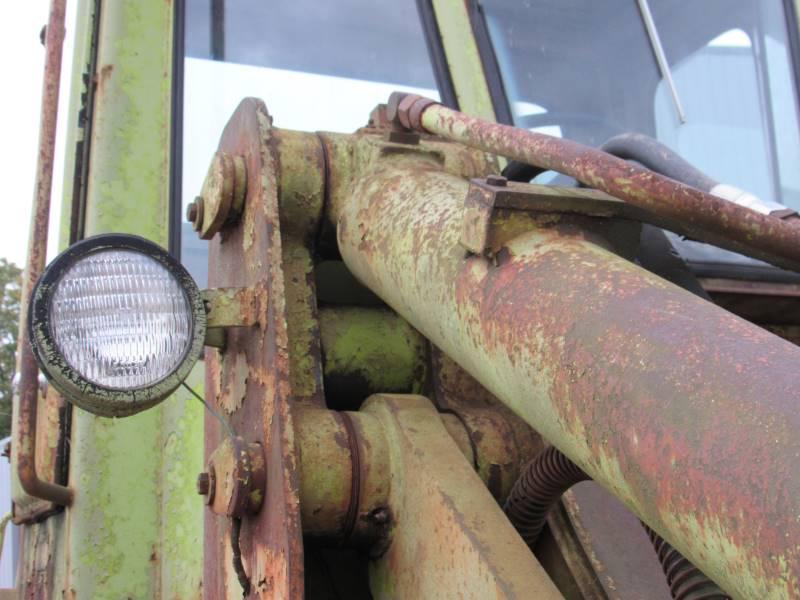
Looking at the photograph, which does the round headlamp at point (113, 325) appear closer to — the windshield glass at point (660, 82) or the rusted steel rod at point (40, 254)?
the rusted steel rod at point (40, 254)

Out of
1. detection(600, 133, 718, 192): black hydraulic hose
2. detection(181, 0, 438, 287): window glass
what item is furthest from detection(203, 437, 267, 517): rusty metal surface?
detection(181, 0, 438, 287): window glass

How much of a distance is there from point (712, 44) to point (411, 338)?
1524 mm

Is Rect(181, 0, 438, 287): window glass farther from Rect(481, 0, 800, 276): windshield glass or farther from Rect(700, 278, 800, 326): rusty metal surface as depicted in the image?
Rect(700, 278, 800, 326): rusty metal surface

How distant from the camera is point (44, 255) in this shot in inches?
74.2

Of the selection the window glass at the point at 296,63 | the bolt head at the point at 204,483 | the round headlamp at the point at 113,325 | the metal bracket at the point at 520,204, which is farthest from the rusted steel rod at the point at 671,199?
the window glass at the point at 296,63

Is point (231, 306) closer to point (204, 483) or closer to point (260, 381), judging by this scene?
point (260, 381)

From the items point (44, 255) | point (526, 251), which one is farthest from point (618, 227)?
point (44, 255)

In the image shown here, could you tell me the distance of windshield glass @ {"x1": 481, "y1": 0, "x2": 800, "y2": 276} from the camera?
2480 millimetres

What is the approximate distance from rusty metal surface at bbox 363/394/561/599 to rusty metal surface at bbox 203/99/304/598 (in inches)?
6.1

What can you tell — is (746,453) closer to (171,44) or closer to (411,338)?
(411,338)

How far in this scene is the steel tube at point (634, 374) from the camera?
701 millimetres

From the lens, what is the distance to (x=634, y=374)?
0.84 meters

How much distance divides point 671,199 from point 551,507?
527 millimetres

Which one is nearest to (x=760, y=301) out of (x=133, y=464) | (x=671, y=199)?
(x=671, y=199)
